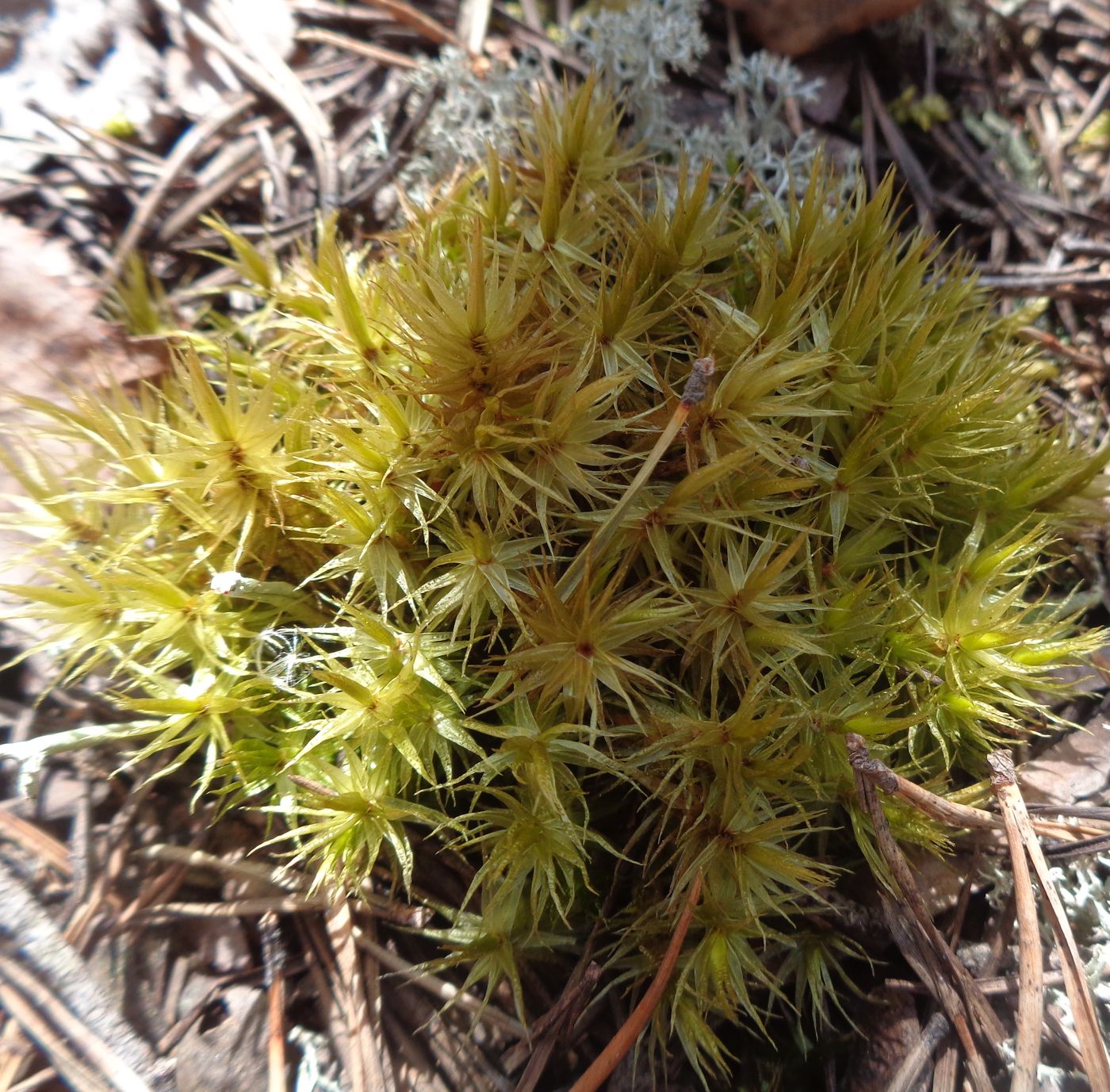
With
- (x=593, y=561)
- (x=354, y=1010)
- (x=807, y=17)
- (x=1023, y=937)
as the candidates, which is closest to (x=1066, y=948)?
(x=1023, y=937)

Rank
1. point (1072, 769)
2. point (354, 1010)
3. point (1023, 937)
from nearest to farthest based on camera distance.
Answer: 1. point (1023, 937)
2. point (354, 1010)
3. point (1072, 769)

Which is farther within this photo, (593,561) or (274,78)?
(274,78)

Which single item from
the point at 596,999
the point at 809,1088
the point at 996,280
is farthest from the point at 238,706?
the point at 996,280

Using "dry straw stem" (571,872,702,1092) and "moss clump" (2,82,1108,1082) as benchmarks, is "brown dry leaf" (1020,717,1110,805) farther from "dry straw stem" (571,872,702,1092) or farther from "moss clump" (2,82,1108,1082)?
"dry straw stem" (571,872,702,1092)

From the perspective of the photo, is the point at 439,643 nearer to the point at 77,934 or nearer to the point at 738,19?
the point at 77,934

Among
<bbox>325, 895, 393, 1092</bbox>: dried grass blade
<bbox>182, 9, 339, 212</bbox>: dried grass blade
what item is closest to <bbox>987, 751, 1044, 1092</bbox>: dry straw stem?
<bbox>325, 895, 393, 1092</bbox>: dried grass blade

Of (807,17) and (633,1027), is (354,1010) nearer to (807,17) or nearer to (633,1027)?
(633,1027)
